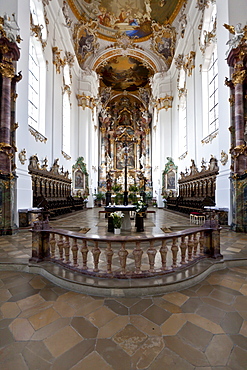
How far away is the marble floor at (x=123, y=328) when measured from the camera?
1.42 meters

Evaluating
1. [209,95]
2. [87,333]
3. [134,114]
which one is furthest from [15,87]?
[134,114]

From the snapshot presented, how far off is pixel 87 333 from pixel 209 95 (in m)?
11.6

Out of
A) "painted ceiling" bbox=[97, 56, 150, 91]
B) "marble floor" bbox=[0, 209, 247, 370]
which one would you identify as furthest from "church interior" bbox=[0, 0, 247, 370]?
"painted ceiling" bbox=[97, 56, 150, 91]

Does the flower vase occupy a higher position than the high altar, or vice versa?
the high altar

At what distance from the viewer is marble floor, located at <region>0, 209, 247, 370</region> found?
142cm

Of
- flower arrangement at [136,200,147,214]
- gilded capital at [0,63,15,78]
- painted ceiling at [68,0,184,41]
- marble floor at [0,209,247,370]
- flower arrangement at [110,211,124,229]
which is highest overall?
painted ceiling at [68,0,184,41]

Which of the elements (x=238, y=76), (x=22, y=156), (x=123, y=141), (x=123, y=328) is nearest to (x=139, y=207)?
(x=123, y=328)

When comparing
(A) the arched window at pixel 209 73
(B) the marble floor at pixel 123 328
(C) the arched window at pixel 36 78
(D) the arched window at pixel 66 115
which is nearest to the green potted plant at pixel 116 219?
(B) the marble floor at pixel 123 328

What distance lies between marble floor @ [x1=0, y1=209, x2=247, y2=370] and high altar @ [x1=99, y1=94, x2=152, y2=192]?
1941 centimetres

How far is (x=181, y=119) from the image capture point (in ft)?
47.9

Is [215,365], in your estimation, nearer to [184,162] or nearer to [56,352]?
[56,352]

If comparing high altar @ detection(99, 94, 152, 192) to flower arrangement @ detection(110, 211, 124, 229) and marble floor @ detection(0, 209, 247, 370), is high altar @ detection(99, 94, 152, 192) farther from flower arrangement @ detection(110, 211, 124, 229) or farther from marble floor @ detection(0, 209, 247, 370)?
marble floor @ detection(0, 209, 247, 370)

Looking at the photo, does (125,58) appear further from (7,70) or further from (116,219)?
(116,219)

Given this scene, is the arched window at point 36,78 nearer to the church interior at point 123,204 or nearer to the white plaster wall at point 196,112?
the church interior at point 123,204
